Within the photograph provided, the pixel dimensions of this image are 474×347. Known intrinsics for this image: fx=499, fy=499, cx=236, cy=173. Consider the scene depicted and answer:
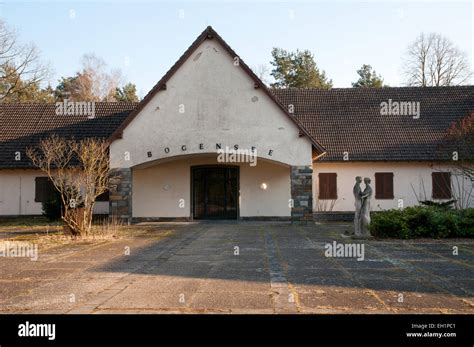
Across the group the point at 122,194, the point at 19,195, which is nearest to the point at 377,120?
the point at 122,194

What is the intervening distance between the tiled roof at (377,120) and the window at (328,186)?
0.90 m

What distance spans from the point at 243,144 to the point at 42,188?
10.4 metres

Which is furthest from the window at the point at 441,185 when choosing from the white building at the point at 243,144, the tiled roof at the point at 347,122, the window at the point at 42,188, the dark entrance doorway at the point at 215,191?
the window at the point at 42,188

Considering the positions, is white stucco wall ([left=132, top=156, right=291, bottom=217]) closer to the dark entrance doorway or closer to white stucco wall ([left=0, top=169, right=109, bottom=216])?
the dark entrance doorway

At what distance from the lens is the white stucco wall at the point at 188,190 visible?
77.0 feet

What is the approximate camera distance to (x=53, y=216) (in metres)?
22.5

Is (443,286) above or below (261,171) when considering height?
below

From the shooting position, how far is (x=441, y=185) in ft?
76.7

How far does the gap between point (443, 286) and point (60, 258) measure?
8527 mm

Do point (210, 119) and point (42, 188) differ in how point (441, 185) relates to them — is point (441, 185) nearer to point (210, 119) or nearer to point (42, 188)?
point (210, 119)
